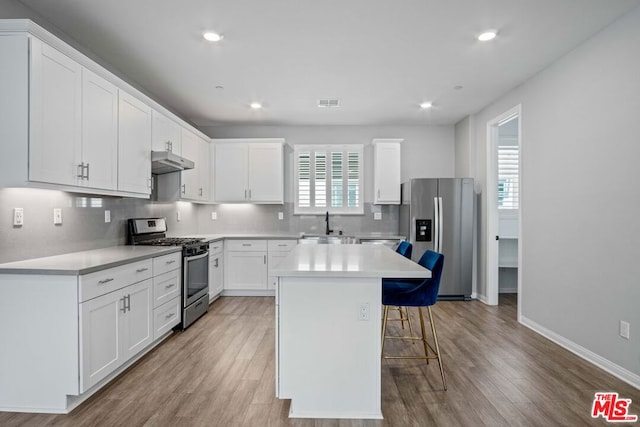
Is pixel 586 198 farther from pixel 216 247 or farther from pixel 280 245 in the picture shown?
pixel 216 247

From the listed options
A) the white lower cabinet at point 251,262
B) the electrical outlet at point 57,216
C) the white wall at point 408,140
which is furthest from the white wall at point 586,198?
the electrical outlet at point 57,216

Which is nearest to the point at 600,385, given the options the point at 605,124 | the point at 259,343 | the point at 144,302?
the point at 605,124

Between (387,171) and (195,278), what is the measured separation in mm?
3203

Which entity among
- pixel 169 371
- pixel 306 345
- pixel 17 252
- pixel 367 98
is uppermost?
pixel 367 98

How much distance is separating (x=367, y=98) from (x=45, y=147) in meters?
3.36

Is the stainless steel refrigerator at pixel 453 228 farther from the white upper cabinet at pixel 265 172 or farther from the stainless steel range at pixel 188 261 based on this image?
the stainless steel range at pixel 188 261

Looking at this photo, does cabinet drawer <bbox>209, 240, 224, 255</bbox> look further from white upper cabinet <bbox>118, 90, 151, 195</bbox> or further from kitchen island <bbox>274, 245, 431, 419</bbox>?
Answer: kitchen island <bbox>274, 245, 431, 419</bbox>

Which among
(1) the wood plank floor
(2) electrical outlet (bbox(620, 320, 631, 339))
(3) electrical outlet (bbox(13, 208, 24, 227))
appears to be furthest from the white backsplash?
(2) electrical outlet (bbox(620, 320, 631, 339))

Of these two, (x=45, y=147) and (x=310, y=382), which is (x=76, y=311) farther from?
(x=310, y=382)

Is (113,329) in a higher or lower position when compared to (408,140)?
lower

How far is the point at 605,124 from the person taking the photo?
2.68 metres

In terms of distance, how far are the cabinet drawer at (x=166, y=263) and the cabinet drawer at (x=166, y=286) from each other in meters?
0.04

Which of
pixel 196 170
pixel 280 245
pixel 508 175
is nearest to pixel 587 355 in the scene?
pixel 508 175

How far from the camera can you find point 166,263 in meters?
3.18
